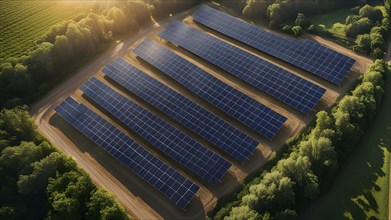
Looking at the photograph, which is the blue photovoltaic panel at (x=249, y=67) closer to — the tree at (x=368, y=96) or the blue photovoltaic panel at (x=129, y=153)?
the tree at (x=368, y=96)

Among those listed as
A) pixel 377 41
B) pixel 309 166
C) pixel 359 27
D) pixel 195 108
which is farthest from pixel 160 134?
pixel 359 27

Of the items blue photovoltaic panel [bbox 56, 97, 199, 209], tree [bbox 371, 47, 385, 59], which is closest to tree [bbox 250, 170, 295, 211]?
blue photovoltaic panel [bbox 56, 97, 199, 209]

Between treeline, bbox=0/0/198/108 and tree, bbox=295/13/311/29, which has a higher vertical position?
tree, bbox=295/13/311/29

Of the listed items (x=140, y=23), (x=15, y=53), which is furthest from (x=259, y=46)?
(x=15, y=53)

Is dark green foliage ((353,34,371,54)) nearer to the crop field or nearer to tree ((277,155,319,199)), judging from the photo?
tree ((277,155,319,199))

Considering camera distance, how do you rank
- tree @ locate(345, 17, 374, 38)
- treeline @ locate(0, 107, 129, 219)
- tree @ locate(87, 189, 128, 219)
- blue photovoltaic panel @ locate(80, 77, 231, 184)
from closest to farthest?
tree @ locate(87, 189, 128, 219) → treeline @ locate(0, 107, 129, 219) → blue photovoltaic panel @ locate(80, 77, 231, 184) → tree @ locate(345, 17, 374, 38)

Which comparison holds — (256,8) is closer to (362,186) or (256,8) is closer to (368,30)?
(368,30)
